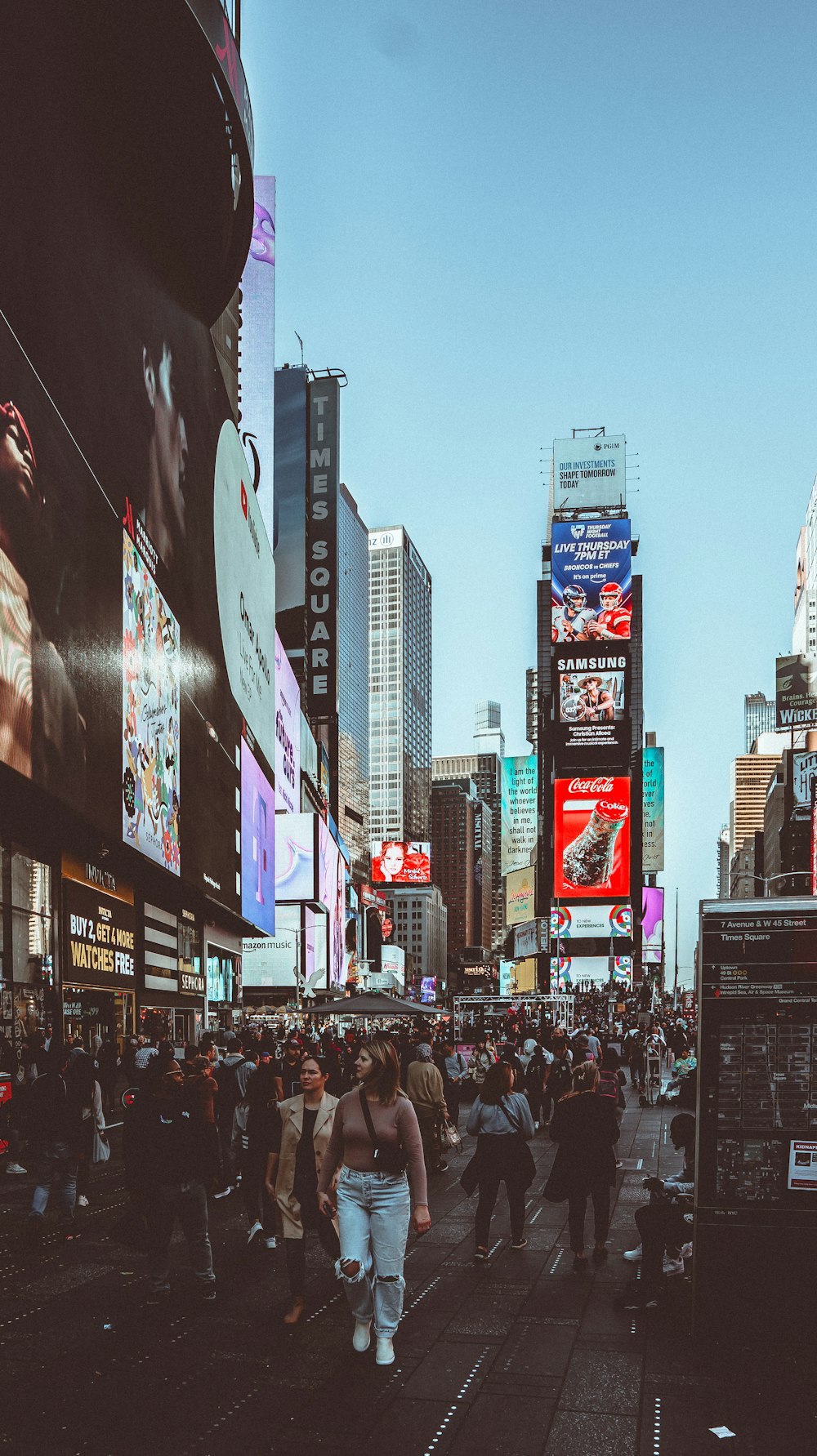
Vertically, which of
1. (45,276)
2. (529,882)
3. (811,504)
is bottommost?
(529,882)

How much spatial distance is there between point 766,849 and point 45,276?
139m

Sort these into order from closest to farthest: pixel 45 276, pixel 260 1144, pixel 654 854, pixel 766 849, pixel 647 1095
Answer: pixel 260 1144 < pixel 45 276 < pixel 647 1095 < pixel 654 854 < pixel 766 849

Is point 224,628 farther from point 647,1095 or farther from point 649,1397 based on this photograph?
point 649,1397

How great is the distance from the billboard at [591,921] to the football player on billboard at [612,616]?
1747 cm

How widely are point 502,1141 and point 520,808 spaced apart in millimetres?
116614

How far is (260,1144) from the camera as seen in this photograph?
10797 millimetres

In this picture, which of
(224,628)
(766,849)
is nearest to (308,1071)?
(224,628)

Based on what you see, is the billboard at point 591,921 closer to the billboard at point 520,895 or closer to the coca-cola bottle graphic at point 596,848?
the coca-cola bottle graphic at point 596,848

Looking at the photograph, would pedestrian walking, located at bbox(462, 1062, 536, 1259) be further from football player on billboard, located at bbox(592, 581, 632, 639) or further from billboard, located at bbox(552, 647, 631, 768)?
football player on billboard, located at bbox(592, 581, 632, 639)

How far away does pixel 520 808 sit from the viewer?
416 feet

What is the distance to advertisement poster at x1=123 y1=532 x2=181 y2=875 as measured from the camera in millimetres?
21359

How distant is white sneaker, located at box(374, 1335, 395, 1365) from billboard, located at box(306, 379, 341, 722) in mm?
61759

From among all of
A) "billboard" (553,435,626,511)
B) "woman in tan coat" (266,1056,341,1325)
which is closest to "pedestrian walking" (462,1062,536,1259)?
"woman in tan coat" (266,1056,341,1325)

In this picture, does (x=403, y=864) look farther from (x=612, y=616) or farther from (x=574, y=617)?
(x=612, y=616)
